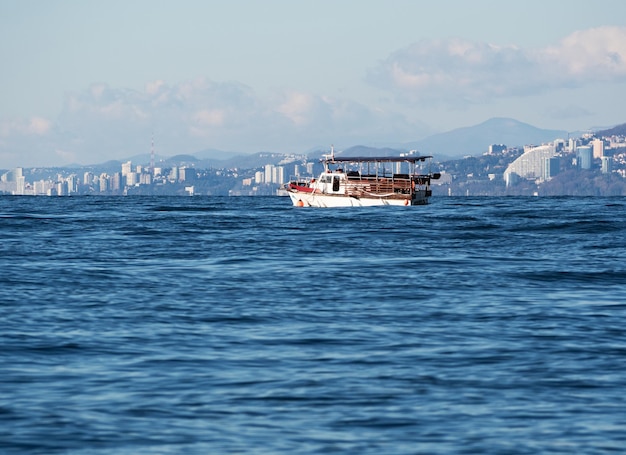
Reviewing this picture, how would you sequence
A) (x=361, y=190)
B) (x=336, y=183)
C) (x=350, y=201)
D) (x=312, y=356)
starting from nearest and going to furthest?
(x=312, y=356) < (x=350, y=201) < (x=361, y=190) < (x=336, y=183)

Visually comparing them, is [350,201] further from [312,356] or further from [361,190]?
[312,356]

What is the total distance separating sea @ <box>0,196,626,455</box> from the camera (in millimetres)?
15945

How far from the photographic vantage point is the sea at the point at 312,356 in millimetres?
15945

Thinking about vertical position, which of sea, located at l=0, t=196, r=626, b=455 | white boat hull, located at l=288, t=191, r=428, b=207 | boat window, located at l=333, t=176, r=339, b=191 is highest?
boat window, located at l=333, t=176, r=339, b=191

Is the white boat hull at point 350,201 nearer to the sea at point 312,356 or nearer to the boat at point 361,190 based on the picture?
the boat at point 361,190

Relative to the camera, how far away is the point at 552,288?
1414 inches

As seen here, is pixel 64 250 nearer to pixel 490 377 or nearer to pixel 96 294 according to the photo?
pixel 96 294

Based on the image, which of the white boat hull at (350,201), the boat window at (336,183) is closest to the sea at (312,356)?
the white boat hull at (350,201)

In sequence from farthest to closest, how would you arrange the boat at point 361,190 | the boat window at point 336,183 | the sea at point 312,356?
1. the boat window at point 336,183
2. the boat at point 361,190
3. the sea at point 312,356

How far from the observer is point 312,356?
22.1m

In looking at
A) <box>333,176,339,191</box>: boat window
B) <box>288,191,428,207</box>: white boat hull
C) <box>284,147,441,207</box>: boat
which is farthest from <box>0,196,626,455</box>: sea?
<box>333,176,339,191</box>: boat window

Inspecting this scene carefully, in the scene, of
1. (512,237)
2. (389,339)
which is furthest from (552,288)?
(512,237)

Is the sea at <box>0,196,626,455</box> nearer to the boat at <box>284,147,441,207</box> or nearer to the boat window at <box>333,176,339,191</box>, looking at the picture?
the boat at <box>284,147,441,207</box>

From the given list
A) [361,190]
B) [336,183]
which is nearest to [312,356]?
[361,190]
